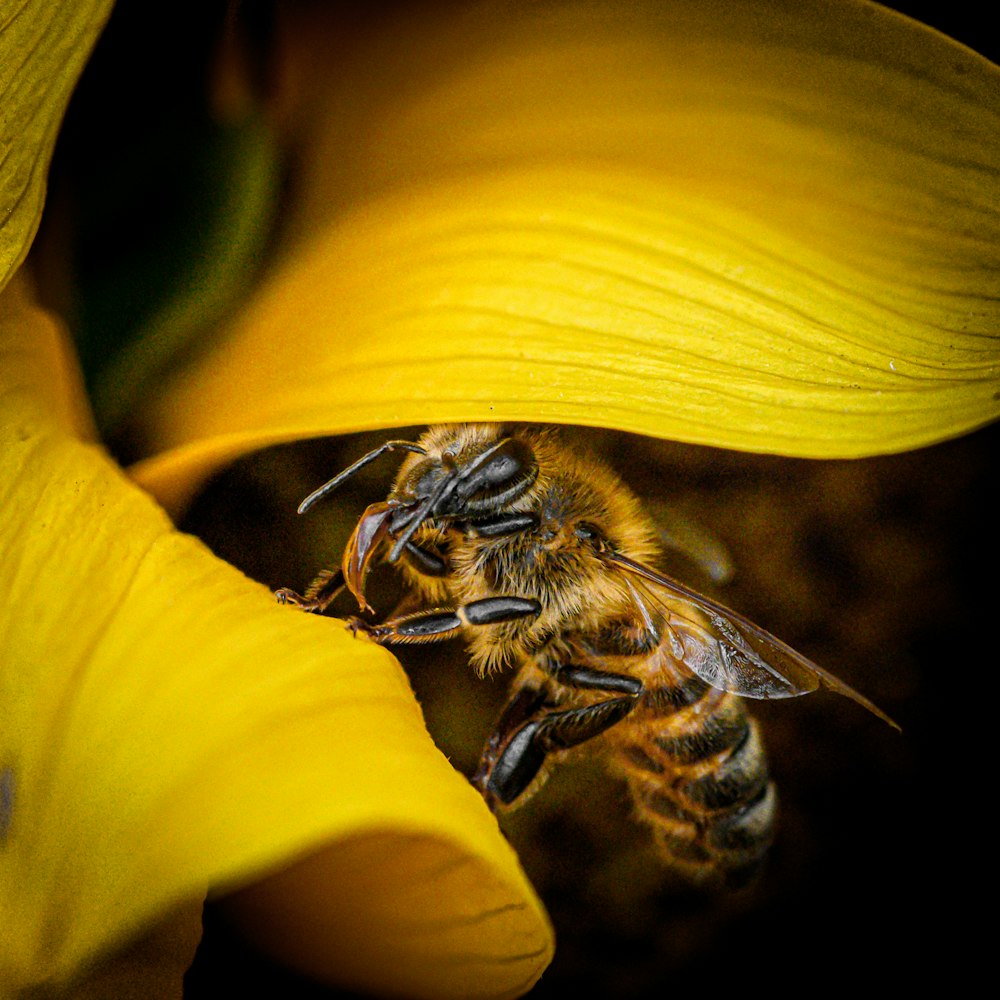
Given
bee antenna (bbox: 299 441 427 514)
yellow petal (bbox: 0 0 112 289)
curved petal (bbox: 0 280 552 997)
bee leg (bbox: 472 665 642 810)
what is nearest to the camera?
curved petal (bbox: 0 280 552 997)

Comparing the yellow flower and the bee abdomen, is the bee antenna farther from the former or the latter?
the bee abdomen

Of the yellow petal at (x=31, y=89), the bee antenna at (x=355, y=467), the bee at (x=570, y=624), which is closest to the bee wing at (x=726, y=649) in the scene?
the bee at (x=570, y=624)

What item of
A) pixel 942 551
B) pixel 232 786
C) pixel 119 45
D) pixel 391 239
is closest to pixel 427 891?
pixel 232 786

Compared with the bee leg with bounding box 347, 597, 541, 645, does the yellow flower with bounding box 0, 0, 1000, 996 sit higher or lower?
higher

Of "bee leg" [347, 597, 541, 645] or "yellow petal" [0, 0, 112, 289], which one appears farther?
"bee leg" [347, 597, 541, 645]

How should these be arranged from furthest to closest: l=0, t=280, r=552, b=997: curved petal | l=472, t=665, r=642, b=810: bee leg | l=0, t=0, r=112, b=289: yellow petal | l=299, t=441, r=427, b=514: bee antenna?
l=472, t=665, r=642, b=810: bee leg < l=299, t=441, r=427, b=514: bee antenna < l=0, t=0, r=112, b=289: yellow petal < l=0, t=280, r=552, b=997: curved petal

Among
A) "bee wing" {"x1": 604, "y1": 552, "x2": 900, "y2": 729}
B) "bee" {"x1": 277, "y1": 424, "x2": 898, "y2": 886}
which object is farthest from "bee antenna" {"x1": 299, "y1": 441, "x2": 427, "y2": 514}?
"bee wing" {"x1": 604, "y1": 552, "x2": 900, "y2": 729}

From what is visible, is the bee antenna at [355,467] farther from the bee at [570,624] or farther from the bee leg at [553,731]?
the bee leg at [553,731]

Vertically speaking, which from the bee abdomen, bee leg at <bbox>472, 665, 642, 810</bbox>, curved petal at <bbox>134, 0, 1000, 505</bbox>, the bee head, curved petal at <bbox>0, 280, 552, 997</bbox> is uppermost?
curved petal at <bbox>134, 0, 1000, 505</bbox>
